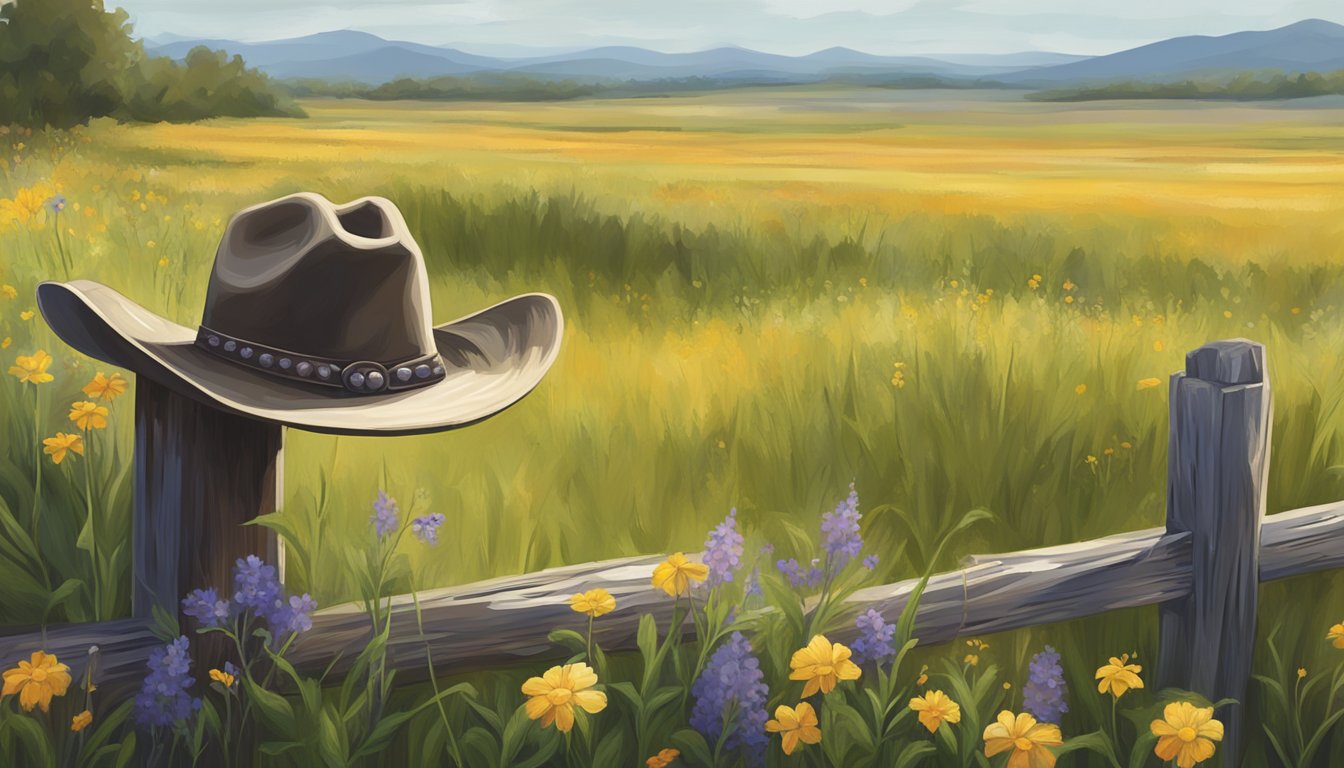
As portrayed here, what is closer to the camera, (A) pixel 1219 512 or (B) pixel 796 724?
(B) pixel 796 724

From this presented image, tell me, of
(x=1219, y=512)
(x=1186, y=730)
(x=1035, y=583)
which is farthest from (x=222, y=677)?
(x=1219, y=512)

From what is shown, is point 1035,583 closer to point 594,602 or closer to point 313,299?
point 594,602

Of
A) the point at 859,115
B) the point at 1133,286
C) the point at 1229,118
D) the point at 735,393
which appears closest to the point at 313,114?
the point at 859,115

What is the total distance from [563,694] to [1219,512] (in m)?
1.62

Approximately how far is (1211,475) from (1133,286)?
19.6 feet

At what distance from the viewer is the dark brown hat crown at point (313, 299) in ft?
6.78

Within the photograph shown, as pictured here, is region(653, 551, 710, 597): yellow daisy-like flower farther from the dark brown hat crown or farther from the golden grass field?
the golden grass field

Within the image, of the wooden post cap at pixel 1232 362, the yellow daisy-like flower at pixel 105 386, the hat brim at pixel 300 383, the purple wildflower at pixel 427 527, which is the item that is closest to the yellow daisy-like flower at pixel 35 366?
the yellow daisy-like flower at pixel 105 386

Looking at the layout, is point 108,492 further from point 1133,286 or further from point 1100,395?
point 1133,286

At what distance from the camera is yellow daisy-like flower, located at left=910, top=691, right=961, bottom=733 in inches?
94.0

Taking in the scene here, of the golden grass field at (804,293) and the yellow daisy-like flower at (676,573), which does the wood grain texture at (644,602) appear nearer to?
the yellow daisy-like flower at (676,573)

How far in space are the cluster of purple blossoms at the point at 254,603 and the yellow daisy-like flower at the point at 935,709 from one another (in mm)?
1155

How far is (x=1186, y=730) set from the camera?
242 cm

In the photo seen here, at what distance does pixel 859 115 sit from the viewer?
19000mm
